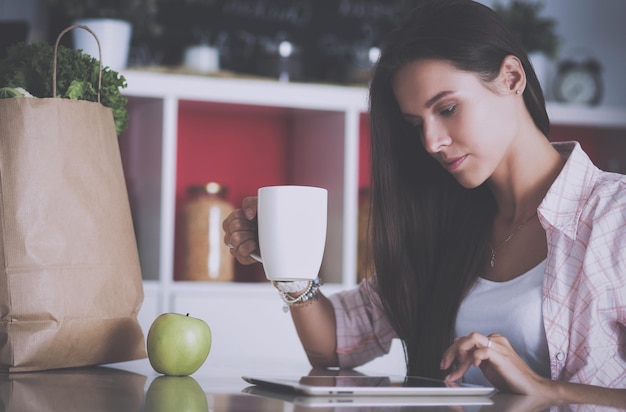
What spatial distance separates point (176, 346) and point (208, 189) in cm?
141

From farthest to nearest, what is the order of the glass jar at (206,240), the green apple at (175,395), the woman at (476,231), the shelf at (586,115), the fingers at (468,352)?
the shelf at (586,115) < the glass jar at (206,240) < the woman at (476,231) < the fingers at (468,352) < the green apple at (175,395)

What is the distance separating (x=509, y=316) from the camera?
1338 millimetres

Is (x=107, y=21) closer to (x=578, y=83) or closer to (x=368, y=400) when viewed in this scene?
(x=578, y=83)

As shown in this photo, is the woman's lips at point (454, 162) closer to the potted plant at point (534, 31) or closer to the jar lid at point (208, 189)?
the jar lid at point (208, 189)

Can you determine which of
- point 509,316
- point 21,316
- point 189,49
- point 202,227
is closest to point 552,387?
point 509,316

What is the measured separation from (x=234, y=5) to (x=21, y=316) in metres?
1.83

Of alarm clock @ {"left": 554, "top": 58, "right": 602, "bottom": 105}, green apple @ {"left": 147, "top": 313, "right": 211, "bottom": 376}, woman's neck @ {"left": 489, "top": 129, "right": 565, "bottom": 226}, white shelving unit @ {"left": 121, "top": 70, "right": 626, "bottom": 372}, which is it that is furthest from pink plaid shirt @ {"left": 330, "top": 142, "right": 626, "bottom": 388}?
alarm clock @ {"left": 554, "top": 58, "right": 602, "bottom": 105}

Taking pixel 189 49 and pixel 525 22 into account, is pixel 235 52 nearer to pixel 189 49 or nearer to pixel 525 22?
pixel 189 49

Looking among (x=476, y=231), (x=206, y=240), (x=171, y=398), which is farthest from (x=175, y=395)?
(x=206, y=240)

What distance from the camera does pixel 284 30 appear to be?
2.75m

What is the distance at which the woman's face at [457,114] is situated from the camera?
1.35 meters

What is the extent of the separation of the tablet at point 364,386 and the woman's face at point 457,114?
508 millimetres

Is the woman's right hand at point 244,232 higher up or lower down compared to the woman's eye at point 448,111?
lower down

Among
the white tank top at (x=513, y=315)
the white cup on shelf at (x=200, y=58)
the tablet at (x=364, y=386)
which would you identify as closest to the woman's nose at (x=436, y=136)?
the white tank top at (x=513, y=315)
